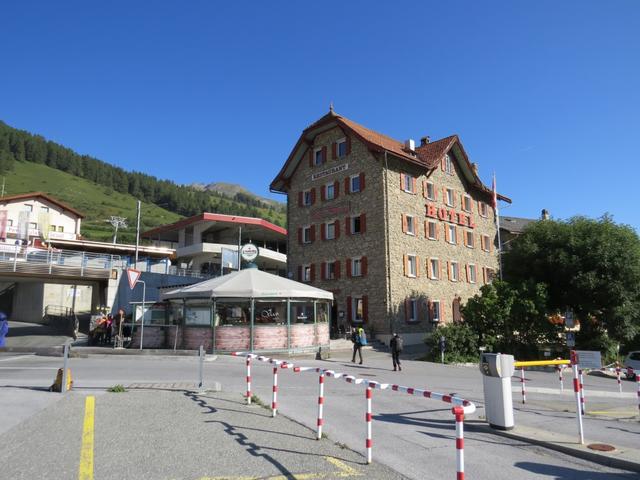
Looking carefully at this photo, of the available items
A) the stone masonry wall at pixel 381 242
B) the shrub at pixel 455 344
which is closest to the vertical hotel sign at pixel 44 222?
the stone masonry wall at pixel 381 242

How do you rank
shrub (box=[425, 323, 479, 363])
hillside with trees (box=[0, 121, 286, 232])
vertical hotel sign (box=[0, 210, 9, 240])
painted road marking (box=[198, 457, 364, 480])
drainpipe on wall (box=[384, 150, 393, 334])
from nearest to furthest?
painted road marking (box=[198, 457, 364, 480])
shrub (box=[425, 323, 479, 363])
drainpipe on wall (box=[384, 150, 393, 334])
vertical hotel sign (box=[0, 210, 9, 240])
hillside with trees (box=[0, 121, 286, 232])

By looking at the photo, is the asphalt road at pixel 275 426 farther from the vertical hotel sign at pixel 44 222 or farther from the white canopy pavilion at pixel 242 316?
the vertical hotel sign at pixel 44 222

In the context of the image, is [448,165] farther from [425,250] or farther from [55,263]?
[55,263]

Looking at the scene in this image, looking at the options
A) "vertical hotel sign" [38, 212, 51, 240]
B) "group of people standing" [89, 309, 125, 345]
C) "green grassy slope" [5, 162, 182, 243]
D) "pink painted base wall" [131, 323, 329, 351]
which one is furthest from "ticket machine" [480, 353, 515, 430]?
"green grassy slope" [5, 162, 182, 243]

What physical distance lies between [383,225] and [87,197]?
122m

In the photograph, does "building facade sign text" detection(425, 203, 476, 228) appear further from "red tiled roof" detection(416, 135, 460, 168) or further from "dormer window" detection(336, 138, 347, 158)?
"dormer window" detection(336, 138, 347, 158)

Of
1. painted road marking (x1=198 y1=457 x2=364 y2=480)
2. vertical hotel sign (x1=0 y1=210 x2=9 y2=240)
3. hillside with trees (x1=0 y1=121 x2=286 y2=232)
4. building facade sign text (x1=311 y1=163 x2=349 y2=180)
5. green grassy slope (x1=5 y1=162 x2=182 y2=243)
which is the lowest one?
painted road marking (x1=198 y1=457 x2=364 y2=480)

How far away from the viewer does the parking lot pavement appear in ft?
18.7

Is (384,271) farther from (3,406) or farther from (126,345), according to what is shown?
(3,406)

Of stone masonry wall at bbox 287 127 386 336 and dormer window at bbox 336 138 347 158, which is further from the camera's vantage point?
dormer window at bbox 336 138 347 158

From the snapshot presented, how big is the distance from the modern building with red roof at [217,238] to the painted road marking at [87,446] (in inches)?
1467

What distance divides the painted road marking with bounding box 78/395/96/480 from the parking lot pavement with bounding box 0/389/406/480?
1 centimetres

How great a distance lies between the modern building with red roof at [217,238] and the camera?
48.3 meters

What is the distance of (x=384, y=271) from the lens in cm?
3112
